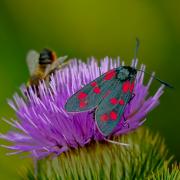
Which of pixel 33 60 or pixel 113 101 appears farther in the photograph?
pixel 33 60

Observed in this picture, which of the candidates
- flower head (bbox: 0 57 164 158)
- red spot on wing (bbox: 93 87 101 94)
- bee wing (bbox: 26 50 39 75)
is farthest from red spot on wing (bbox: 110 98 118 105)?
bee wing (bbox: 26 50 39 75)

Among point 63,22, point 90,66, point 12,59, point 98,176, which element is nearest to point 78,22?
point 63,22

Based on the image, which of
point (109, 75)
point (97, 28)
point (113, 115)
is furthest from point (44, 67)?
point (97, 28)

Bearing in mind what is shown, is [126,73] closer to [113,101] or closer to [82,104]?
[113,101]

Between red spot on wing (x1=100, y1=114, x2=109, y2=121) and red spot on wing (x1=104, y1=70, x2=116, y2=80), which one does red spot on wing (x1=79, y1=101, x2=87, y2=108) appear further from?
red spot on wing (x1=104, y1=70, x2=116, y2=80)

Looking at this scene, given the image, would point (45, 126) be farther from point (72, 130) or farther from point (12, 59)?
point (12, 59)

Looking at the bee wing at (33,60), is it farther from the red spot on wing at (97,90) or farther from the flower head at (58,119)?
the red spot on wing at (97,90)

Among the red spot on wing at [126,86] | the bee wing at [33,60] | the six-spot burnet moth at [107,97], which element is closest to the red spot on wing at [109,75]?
the six-spot burnet moth at [107,97]
